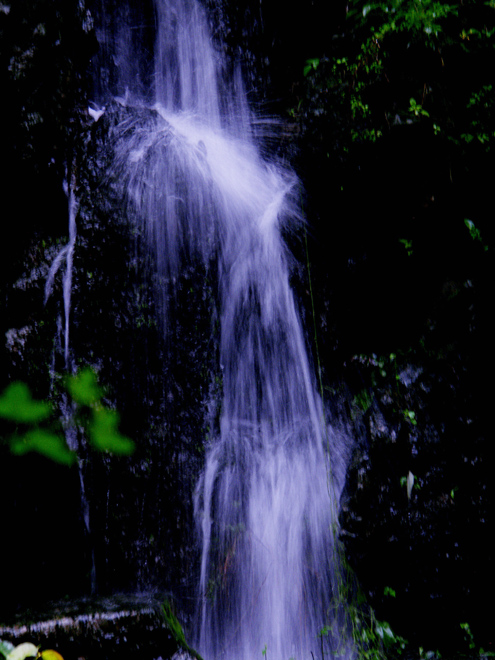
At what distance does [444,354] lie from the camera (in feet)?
10.8

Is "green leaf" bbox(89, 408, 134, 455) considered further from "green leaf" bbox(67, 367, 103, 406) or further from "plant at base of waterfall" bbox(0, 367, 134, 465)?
"green leaf" bbox(67, 367, 103, 406)

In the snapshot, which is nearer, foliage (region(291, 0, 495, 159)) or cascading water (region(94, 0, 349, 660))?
foliage (region(291, 0, 495, 159))

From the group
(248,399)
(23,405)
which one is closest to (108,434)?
(23,405)

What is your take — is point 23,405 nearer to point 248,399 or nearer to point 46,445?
point 46,445

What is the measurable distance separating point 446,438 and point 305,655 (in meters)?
1.91

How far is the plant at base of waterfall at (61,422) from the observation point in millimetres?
3447

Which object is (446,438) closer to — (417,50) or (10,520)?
(417,50)

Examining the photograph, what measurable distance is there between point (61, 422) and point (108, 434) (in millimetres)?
380

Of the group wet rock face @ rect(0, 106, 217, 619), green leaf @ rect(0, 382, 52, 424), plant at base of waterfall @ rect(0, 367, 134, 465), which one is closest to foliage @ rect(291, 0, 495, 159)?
wet rock face @ rect(0, 106, 217, 619)

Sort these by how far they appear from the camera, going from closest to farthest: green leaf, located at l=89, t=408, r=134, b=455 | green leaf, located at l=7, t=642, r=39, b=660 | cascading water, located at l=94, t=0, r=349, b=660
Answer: green leaf, located at l=7, t=642, r=39, b=660 → cascading water, located at l=94, t=0, r=349, b=660 → green leaf, located at l=89, t=408, r=134, b=455

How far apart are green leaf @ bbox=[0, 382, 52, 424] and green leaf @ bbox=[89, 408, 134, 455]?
0.37 metres

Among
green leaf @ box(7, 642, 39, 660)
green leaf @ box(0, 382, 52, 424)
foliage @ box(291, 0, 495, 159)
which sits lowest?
green leaf @ box(7, 642, 39, 660)

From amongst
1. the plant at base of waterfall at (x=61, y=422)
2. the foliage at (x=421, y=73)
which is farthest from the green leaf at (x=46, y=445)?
the foliage at (x=421, y=73)

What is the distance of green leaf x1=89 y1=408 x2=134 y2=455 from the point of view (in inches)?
141
